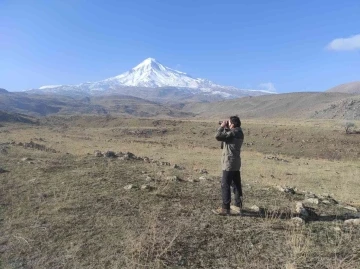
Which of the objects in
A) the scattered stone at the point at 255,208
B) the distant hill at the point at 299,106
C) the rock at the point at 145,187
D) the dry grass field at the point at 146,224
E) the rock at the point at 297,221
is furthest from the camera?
the distant hill at the point at 299,106

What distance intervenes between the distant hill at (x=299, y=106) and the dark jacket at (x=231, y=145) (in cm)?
7694

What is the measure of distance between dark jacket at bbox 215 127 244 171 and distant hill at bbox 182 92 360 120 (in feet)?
252

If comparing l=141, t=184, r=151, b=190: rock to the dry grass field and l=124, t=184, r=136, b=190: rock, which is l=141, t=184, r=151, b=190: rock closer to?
the dry grass field

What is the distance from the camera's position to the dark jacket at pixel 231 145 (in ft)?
24.9

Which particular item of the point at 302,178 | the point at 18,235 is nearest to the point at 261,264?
the point at 18,235

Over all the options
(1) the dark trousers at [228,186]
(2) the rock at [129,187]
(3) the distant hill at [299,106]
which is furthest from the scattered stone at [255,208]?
(3) the distant hill at [299,106]

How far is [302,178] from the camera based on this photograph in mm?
19406

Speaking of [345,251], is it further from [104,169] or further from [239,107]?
[239,107]

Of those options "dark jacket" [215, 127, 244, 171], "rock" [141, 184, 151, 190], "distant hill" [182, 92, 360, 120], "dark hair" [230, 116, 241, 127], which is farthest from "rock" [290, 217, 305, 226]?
"distant hill" [182, 92, 360, 120]

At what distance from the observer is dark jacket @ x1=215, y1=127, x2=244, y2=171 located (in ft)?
24.9

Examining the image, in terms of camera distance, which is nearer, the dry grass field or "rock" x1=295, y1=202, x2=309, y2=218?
the dry grass field

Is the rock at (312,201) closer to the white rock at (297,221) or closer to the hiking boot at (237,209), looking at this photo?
the white rock at (297,221)

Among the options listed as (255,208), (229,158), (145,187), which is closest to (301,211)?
(255,208)

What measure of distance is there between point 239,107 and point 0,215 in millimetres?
161820
